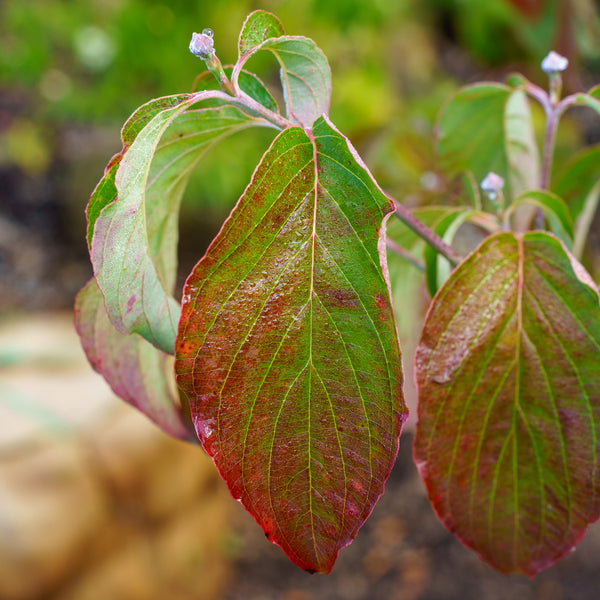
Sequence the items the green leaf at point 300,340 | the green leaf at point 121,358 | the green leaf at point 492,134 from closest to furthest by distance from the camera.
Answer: the green leaf at point 300,340
the green leaf at point 121,358
the green leaf at point 492,134

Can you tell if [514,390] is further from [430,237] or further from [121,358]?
[121,358]

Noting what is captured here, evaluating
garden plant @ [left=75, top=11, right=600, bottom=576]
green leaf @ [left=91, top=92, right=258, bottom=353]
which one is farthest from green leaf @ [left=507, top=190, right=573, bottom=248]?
green leaf @ [left=91, top=92, right=258, bottom=353]

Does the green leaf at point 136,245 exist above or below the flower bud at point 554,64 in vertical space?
below

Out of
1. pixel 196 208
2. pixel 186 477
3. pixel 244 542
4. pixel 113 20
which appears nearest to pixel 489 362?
pixel 186 477

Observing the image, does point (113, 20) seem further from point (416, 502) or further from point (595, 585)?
point (595, 585)

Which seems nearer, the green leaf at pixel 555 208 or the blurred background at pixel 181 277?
the green leaf at pixel 555 208

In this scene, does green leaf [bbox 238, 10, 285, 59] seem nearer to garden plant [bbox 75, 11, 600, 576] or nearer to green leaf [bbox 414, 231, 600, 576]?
garden plant [bbox 75, 11, 600, 576]

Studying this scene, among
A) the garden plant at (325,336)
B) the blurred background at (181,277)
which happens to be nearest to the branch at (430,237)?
the garden plant at (325,336)

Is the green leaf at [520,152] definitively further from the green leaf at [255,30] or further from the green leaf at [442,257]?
the green leaf at [255,30]
